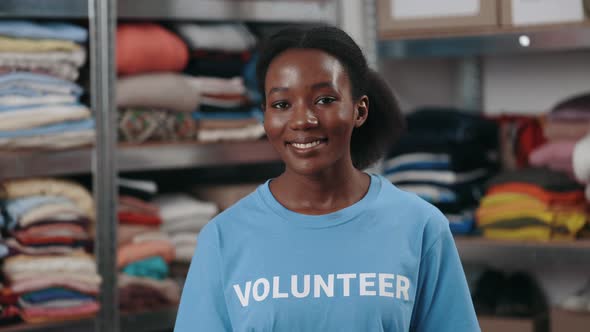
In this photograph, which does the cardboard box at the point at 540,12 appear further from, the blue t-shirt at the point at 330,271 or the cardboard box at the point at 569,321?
the blue t-shirt at the point at 330,271

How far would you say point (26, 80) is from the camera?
2.26 m

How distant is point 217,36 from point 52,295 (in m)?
0.89

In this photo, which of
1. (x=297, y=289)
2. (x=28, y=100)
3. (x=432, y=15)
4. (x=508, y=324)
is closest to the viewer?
(x=297, y=289)

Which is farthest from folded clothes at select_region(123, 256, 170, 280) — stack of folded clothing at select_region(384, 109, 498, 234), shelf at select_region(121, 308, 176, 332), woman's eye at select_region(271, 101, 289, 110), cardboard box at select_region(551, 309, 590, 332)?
woman's eye at select_region(271, 101, 289, 110)

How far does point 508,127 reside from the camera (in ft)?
9.07

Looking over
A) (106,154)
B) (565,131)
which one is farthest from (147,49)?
(565,131)

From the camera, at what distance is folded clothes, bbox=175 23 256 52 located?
2598mm

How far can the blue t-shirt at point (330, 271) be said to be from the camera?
4.00ft

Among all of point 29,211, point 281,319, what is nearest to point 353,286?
point 281,319

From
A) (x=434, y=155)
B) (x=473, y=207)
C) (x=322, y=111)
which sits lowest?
(x=473, y=207)

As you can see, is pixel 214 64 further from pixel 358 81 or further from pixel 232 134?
pixel 358 81

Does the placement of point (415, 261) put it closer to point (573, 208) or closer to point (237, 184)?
point (573, 208)

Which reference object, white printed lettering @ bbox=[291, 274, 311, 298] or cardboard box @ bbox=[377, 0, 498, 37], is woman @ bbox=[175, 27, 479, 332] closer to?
white printed lettering @ bbox=[291, 274, 311, 298]

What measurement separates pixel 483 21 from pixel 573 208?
22.7 inches
